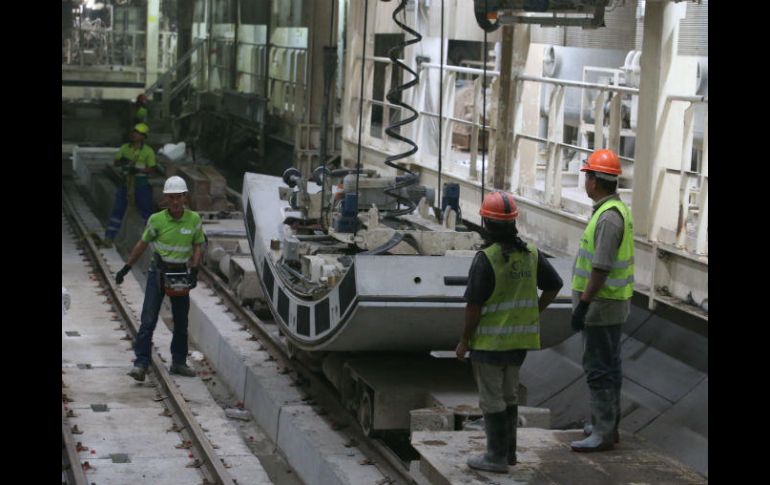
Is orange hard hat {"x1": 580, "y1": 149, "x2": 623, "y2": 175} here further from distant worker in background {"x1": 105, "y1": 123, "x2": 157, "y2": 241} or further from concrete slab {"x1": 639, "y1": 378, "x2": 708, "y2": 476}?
distant worker in background {"x1": 105, "y1": 123, "x2": 157, "y2": 241}

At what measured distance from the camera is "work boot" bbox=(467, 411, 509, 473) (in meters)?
6.49

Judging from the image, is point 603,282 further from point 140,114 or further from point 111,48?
point 111,48

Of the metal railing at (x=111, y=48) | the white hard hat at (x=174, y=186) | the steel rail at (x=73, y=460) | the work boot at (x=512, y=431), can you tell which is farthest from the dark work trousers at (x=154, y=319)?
the metal railing at (x=111, y=48)

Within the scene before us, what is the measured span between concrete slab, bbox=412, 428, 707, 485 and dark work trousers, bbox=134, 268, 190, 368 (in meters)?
4.08

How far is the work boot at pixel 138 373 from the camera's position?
1105cm

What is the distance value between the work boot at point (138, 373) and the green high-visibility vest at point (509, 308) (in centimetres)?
525

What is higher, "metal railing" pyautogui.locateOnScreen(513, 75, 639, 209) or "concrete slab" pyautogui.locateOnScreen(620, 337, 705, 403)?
"metal railing" pyautogui.locateOnScreen(513, 75, 639, 209)

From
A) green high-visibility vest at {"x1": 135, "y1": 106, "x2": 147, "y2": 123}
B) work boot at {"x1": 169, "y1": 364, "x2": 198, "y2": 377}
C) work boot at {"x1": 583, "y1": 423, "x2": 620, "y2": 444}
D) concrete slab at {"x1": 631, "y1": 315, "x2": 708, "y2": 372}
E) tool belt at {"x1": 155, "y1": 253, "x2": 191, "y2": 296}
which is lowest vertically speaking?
work boot at {"x1": 169, "y1": 364, "x2": 198, "y2": 377}

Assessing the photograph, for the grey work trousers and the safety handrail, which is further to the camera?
the safety handrail

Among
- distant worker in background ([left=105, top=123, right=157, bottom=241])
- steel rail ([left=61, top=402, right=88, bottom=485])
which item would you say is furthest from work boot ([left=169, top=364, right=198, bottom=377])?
distant worker in background ([left=105, top=123, right=157, bottom=241])

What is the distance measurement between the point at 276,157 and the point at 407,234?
650 inches

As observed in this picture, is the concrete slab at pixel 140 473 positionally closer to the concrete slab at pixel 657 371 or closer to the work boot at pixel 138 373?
the work boot at pixel 138 373

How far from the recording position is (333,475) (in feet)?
27.3
